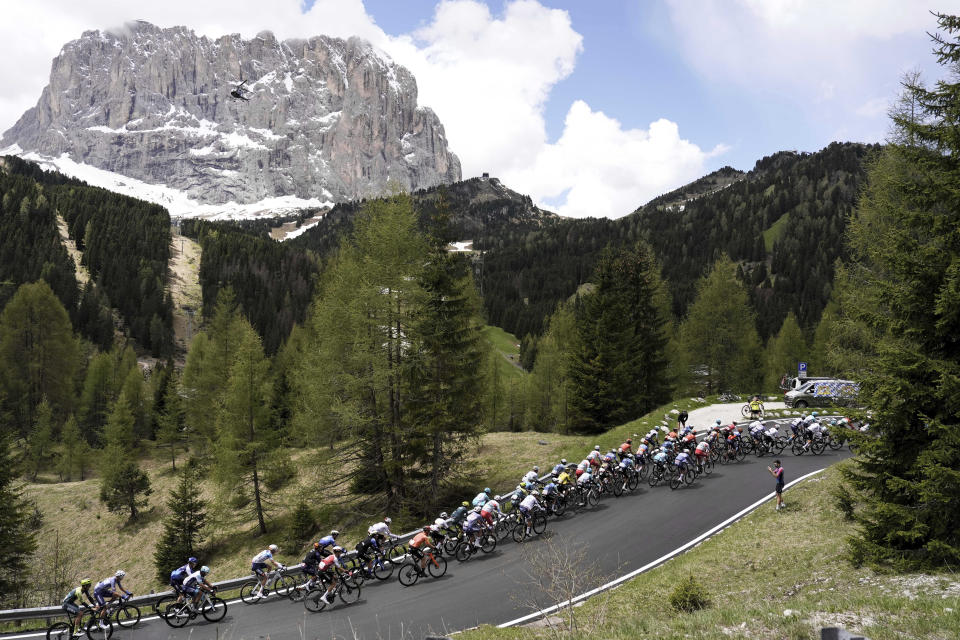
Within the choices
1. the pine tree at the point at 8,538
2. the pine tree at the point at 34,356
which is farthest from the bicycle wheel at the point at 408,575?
the pine tree at the point at 34,356

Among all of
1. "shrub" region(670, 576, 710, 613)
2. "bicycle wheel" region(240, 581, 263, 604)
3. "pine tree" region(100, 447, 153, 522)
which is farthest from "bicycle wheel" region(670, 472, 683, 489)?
"pine tree" region(100, 447, 153, 522)

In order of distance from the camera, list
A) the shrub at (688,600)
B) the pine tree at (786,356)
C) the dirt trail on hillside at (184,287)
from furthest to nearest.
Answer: the dirt trail on hillside at (184,287) < the pine tree at (786,356) < the shrub at (688,600)

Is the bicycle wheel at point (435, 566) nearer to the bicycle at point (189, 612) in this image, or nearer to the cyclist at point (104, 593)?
the bicycle at point (189, 612)

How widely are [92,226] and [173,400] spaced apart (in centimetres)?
11920

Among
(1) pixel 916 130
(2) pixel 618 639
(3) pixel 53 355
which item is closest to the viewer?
(2) pixel 618 639

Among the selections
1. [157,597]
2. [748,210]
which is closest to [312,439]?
[157,597]

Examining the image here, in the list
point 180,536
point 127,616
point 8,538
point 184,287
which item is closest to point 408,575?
point 127,616

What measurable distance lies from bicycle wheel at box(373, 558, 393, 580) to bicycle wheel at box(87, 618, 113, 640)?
329 inches

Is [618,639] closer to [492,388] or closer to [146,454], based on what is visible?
[492,388]

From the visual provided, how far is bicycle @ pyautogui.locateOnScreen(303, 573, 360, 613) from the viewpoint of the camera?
16953 millimetres

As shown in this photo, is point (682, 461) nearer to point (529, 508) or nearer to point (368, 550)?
A: point (529, 508)

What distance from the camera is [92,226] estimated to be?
451ft

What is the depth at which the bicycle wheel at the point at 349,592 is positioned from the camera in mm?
17188

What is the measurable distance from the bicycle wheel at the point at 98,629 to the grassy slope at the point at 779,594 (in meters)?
12.5
